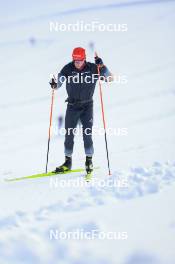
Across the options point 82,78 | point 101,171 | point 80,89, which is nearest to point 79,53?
point 82,78

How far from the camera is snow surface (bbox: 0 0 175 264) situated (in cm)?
486

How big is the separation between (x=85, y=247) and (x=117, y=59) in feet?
66.5

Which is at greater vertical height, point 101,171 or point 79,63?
point 79,63

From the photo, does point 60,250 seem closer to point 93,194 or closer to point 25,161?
point 93,194

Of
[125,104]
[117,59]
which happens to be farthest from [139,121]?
[117,59]

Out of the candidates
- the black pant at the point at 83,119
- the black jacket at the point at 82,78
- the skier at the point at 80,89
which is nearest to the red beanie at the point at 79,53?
the skier at the point at 80,89

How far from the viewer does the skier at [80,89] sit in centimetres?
672

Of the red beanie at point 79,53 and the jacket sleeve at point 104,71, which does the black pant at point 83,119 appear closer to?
the jacket sleeve at point 104,71

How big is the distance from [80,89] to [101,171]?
1319mm

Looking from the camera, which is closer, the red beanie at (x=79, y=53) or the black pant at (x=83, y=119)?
the red beanie at (x=79, y=53)

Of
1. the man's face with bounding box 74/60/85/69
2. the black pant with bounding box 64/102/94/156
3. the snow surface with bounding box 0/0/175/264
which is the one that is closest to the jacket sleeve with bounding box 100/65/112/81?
the man's face with bounding box 74/60/85/69

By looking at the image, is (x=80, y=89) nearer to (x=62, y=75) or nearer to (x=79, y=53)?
(x=62, y=75)

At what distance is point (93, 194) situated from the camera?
6074 millimetres

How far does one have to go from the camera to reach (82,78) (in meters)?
6.72
